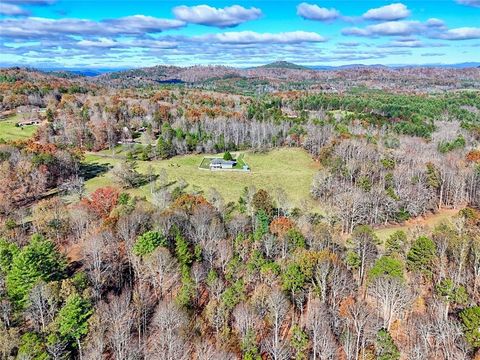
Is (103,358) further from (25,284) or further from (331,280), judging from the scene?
(331,280)

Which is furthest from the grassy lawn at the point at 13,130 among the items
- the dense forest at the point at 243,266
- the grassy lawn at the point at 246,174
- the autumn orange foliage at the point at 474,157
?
the autumn orange foliage at the point at 474,157

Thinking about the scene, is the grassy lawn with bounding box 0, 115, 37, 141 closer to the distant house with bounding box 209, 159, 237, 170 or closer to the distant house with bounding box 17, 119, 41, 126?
the distant house with bounding box 17, 119, 41, 126

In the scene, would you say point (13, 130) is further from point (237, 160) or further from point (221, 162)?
point (237, 160)

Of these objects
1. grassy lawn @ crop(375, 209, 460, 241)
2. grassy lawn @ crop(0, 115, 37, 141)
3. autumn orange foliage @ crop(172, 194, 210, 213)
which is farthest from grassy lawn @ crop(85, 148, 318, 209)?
grassy lawn @ crop(0, 115, 37, 141)

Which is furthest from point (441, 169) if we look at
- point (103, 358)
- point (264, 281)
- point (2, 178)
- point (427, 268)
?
point (2, 178)

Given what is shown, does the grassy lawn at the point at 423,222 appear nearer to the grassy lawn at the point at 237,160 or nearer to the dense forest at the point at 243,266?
the dense forest at the point at 243,266

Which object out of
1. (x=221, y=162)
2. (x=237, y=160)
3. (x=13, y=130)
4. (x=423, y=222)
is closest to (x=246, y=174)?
(x=221, y=162)
